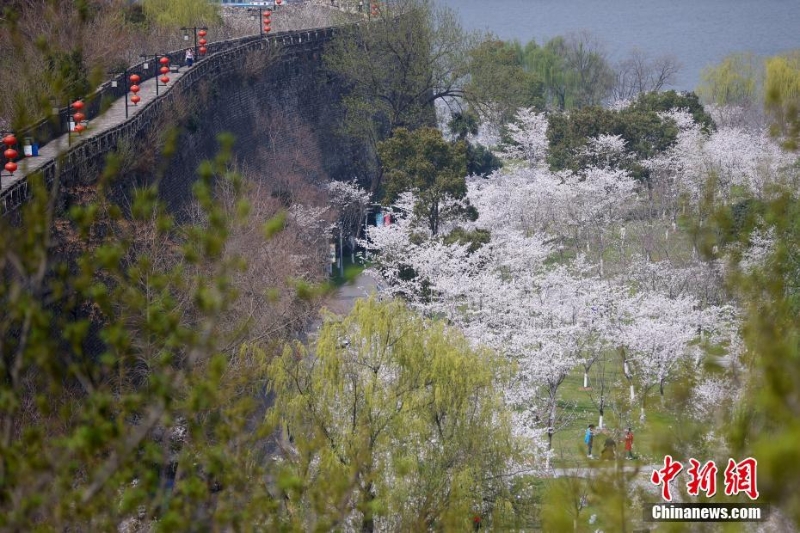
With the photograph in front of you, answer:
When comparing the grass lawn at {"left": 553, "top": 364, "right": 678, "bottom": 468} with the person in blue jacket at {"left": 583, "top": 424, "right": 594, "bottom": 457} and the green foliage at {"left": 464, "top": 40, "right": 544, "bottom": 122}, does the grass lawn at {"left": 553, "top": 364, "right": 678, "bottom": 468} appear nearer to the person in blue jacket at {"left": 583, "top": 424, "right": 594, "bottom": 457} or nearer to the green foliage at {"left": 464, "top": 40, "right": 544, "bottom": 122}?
the person in blue jacket at {"left": 583, "top": 424, "right": 594, "bottom": 457}

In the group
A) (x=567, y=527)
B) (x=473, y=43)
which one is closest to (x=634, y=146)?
(x=473, y=43)

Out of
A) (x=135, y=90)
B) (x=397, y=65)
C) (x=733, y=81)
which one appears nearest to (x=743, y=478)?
(x=135, y=90)

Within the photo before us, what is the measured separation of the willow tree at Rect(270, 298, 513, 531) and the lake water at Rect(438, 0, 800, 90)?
6806 cm

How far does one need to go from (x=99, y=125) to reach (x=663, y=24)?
11907 centimetres

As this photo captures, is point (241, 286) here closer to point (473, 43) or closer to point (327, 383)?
point (327, 383)

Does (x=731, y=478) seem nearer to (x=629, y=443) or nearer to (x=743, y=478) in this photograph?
(x=743, y=478)

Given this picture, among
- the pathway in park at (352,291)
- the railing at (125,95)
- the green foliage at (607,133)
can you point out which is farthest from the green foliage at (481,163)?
the pathway in park at (352,291)

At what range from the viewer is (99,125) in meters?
23.6

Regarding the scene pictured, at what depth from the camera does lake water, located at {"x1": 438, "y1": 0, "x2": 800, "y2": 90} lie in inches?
3949

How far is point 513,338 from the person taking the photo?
25359mm

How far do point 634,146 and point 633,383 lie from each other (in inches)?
743

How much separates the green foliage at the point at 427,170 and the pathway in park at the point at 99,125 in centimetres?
636

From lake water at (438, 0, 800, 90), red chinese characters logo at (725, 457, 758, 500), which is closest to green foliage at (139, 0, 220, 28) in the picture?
red chinese characters logo at (725, 457, 758, 500)

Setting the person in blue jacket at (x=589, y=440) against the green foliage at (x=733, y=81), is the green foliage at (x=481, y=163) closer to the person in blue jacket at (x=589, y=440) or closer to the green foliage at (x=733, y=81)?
the green foliage at (x=733, y=81)
